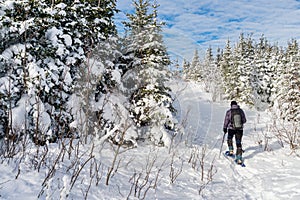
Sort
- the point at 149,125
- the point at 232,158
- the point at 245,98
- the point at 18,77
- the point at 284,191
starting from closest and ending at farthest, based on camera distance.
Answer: the point at 284,191 < the point at 18,77 < the point at 232,158 < the point at 149,125 < the point at 245,98

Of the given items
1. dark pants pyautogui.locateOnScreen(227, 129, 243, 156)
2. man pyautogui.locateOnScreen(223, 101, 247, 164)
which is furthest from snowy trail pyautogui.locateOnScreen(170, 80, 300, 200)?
man pyautogui.locateOnScreen(223, 101, 247, 164)

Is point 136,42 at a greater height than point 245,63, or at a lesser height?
lesser

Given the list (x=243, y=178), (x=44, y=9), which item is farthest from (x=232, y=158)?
(x=44, y=9)

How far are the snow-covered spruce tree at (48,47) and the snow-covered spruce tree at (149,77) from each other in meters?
2.60

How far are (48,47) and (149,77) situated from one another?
4304 mm

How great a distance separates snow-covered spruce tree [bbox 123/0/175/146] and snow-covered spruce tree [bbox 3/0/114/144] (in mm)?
2603

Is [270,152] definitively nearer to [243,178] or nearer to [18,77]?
[243,178]

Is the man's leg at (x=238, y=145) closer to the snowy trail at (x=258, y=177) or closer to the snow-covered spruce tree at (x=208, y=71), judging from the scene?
the snowy trail at (x=258, y=177)

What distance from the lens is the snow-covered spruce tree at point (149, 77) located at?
9.38m

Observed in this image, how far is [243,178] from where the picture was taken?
5.79 metres

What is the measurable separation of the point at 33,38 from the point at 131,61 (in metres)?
4.27

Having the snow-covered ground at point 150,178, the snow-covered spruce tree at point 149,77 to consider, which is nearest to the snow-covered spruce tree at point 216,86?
the snow-covered spruce tree at point 149,77

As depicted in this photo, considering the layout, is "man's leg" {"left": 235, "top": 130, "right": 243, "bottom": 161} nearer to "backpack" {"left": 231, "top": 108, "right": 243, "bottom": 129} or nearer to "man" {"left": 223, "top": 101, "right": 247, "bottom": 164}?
"man" {"left": 223, "top": 101, "right": 247, "bottom": 164}

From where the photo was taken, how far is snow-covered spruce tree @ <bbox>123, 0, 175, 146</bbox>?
9.38 m
